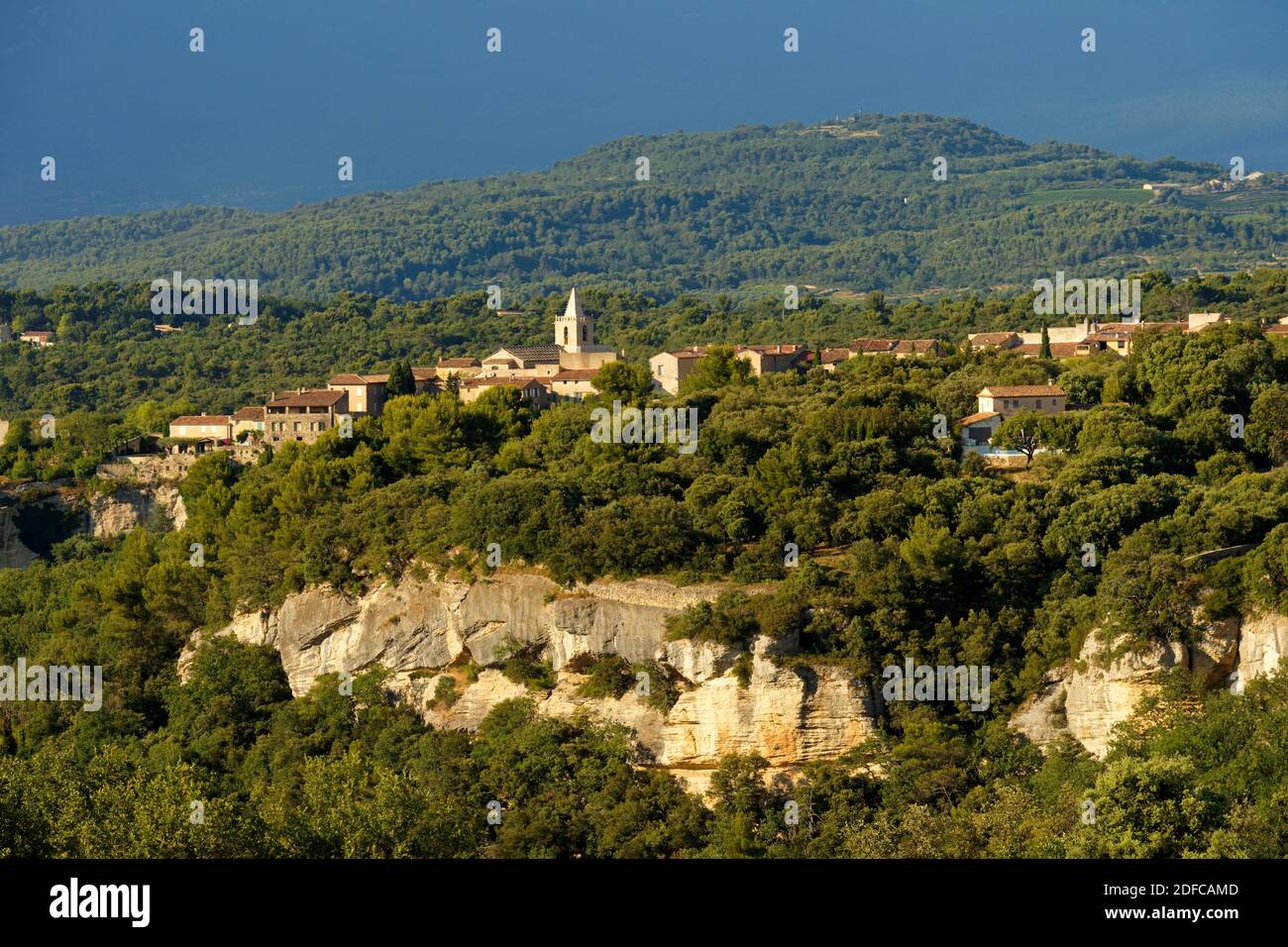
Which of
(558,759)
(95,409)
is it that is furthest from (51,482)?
(558,759)

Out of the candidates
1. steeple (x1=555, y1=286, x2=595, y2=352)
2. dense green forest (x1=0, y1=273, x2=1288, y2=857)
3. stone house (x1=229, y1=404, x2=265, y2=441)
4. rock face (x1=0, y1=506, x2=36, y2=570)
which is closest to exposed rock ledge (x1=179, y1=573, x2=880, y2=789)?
dense green forest (x1=0, y1=273, x2=1288, y2=857)

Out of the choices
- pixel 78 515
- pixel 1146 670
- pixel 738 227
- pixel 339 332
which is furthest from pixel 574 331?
pixel 738 227

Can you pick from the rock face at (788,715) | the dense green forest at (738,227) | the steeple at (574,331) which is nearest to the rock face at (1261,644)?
the rock face at (788,715)

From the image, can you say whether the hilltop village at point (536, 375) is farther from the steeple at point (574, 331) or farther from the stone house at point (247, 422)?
the steeple at point (574, 331)

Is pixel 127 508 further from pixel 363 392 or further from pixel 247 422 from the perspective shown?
pixel 363 392
